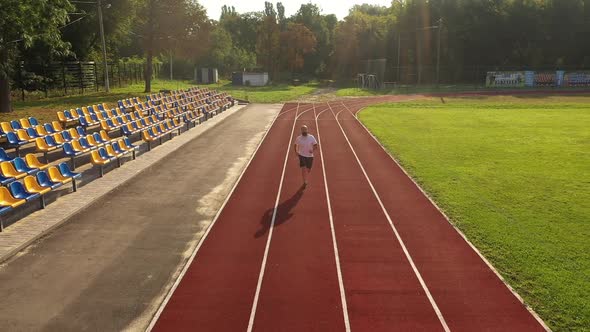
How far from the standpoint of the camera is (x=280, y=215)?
41.2ft

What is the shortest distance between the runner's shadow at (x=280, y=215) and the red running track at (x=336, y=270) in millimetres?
26

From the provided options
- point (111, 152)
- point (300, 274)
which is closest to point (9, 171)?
point (111, 152)

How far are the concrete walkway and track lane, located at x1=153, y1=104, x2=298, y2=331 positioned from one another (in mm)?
337

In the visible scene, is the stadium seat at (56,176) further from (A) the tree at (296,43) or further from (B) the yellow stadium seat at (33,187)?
(A) the tree at (296,43)

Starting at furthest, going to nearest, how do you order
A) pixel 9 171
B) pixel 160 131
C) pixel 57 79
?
pixel 57 79
pixel 160 131
pixel 9 171

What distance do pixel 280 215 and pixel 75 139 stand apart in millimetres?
9010

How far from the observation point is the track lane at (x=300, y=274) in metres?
7.59

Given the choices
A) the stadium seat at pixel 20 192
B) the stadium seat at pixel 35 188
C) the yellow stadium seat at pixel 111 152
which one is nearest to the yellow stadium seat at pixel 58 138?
the yellow stadium seat at pixel 111 152

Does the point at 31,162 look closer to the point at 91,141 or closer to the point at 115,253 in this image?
the point at 91,141

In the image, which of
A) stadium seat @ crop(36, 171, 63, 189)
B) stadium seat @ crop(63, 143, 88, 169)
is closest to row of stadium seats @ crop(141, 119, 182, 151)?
stadium seat @ crop(63, 143, 88, 169)

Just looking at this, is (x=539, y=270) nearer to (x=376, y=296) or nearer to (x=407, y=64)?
(x=376, y=296)

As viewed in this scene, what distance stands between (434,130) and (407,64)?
4875 centimetres

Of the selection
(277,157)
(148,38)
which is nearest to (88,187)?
(277,157)

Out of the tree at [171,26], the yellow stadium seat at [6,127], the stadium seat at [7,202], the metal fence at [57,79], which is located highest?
the tree at [171,26]
